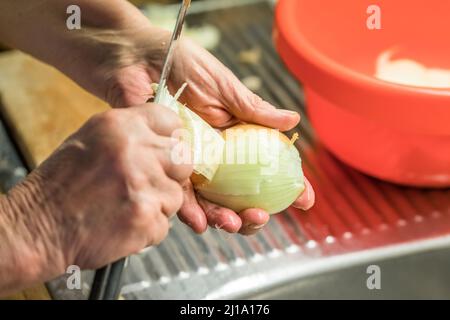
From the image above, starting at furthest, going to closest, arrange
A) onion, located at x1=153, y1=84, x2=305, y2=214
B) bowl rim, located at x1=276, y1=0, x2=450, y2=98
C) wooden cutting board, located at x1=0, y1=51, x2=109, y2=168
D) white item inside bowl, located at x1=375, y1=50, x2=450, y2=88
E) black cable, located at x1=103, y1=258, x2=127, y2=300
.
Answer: wooden cutting board, located at x1=0, y1=51, x2=109, y2=168 → white item inside bowl, located at x1=375, y1=50, x2=450, y2=88 → bowl rim, located at x1=276, y1=0, x2=450, y2=98 → onion, located at x1=153, y1=84, x2=305, y2=214 → black cable, located at x1=103, y1=258, x2=127, y2=300

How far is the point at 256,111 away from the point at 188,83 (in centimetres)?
11

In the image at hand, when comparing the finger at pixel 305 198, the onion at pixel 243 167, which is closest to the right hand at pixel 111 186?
the onion at pixel 243 167

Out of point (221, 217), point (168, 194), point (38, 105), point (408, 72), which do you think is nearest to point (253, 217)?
point (221, 217)

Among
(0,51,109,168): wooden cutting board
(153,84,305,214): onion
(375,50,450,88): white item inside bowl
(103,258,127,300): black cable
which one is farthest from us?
(0,51,109,168): wooden cutting board

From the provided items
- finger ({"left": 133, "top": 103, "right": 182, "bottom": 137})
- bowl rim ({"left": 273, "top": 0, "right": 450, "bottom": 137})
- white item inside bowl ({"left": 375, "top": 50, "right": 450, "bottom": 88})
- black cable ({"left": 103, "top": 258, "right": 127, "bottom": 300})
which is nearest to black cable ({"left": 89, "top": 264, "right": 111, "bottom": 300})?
black cable ({"left": 103, "top": 258, "right": 127, "bottom": 300})

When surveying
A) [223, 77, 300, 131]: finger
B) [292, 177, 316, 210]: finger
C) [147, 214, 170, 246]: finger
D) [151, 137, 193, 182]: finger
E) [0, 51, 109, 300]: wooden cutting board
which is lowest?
[0, 51, 109, 300]: wooden cutting board

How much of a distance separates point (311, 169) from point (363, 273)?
205mm

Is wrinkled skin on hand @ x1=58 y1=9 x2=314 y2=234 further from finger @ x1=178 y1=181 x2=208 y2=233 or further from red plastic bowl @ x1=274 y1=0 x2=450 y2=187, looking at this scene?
red plastic bowl @ x1=274 y1=0 x2=450 y2=187

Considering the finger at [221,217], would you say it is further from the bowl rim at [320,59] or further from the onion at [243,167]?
the bowl rim at [320,59]

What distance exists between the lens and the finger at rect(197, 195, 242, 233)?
2.65 ft

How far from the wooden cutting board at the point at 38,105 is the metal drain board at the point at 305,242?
0.89ft

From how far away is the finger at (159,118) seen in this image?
0.65 meters

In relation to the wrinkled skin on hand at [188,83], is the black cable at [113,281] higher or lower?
lower
